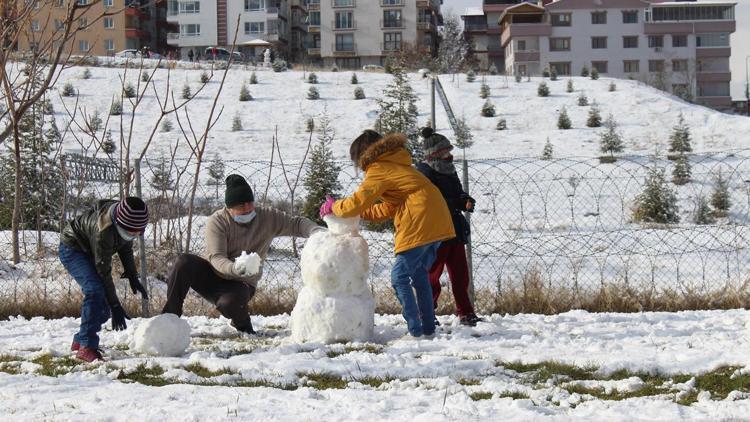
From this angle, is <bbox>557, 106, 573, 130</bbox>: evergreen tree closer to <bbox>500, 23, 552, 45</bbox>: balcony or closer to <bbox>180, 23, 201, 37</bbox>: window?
<bbox>500, 23, 552, 45</bbox>: balcony

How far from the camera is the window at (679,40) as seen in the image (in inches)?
2411

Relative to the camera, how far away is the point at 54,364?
5.62 m

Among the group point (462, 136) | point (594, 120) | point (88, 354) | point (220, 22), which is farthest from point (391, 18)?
point (88, 354)

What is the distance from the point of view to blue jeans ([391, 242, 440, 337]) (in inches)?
243

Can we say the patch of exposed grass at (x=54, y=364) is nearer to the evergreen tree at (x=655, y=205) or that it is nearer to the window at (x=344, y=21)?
the evergreen tree at (x=655, y=205)

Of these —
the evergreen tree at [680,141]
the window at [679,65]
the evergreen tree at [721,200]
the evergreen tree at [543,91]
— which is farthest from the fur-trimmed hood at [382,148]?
the window at [679,65]

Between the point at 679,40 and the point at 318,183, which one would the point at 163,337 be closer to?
the point at 318,183

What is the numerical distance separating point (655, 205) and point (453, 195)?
10127 mm

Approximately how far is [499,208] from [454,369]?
1263 centimetres

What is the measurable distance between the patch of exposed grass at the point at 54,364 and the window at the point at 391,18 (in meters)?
61.2

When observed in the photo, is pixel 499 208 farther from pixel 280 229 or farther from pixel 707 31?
pixel 707 31

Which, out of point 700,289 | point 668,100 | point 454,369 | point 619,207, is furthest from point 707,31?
point 454,369

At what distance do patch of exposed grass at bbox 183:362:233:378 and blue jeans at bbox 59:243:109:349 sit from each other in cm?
77

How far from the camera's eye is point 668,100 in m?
32.5
